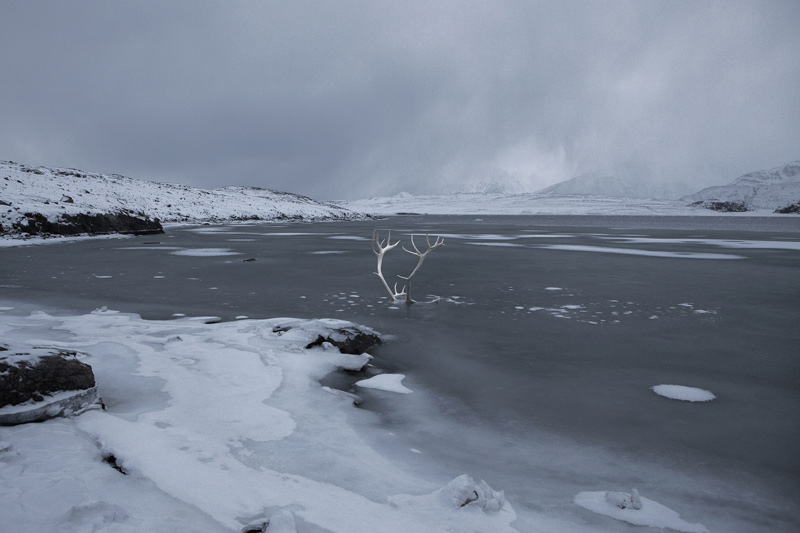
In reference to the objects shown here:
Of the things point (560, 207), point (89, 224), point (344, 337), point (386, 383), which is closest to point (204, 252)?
point (89, 224)

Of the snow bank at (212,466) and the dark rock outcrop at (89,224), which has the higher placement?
the dark rock outcrop at (89,224)

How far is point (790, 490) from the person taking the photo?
3418mm

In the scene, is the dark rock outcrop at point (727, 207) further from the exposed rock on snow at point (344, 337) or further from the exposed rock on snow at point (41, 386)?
the exposed rock on snow at point (41, 386)

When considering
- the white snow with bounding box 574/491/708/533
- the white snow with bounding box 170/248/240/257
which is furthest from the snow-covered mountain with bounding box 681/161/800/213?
the white snow with bounding box 574/491/708/533

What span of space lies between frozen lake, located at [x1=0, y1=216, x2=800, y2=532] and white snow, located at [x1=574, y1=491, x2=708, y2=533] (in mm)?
98

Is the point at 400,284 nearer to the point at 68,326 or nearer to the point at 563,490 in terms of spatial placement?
the point at 68,326

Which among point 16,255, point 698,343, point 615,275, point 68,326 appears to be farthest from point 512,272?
point 16,255

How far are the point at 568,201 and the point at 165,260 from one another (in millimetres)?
132713

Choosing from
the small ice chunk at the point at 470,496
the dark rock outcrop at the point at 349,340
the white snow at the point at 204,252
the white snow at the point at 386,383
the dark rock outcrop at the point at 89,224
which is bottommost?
the white snow at the point at 386,383

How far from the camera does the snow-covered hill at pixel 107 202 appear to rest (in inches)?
1124

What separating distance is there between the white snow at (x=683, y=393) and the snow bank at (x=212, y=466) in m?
2.93

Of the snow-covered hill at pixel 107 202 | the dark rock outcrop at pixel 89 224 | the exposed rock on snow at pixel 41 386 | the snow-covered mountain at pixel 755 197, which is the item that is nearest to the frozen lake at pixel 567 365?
the exposed rock on snow at pixel 41 386

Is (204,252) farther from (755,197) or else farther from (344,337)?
(755,197)

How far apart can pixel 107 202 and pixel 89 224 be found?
1182 cm
